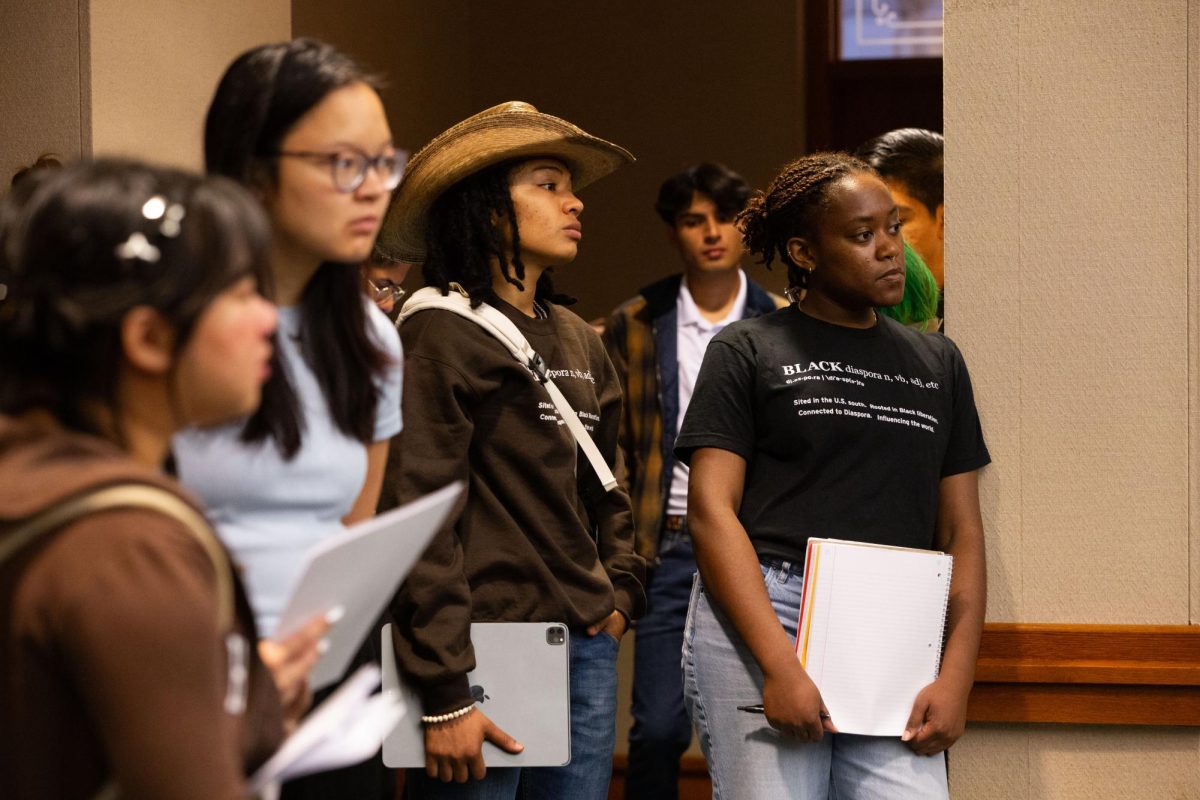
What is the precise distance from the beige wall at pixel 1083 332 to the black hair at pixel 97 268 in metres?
1.83

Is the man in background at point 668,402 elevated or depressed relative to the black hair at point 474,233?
depressed

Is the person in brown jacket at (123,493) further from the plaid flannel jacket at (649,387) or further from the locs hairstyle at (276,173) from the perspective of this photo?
the plaid flannel jacket at (649,387)

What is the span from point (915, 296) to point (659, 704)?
154 centimetres

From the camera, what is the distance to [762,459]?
8.05 feet

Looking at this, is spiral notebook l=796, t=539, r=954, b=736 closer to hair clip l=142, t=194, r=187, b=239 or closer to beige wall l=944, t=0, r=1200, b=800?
beige wall l=944, t=0, r=1200, b=800

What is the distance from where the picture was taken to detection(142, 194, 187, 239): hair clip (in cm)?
115

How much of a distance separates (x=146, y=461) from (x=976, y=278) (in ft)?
6.16

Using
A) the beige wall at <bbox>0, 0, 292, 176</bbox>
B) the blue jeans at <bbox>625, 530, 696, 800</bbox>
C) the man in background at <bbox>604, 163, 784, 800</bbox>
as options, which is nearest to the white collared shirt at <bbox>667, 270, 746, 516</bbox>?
the man in background at <bbox>604, 163, 784, 800</bbox>

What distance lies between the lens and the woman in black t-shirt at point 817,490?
2.36m

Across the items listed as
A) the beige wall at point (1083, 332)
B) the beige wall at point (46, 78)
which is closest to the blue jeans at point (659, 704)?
the beige wall at point (1083, 332)

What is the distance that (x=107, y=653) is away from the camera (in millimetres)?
1042

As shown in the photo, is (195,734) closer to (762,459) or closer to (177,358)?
(177,358)

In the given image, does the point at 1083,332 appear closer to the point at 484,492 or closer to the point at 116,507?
the point at 484,492

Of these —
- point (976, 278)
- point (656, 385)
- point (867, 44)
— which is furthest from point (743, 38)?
point (976, 278)
